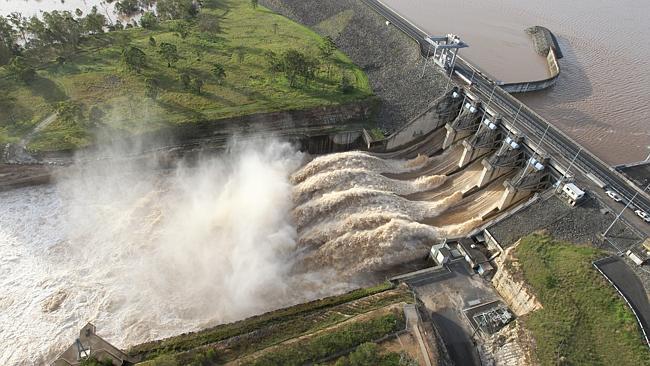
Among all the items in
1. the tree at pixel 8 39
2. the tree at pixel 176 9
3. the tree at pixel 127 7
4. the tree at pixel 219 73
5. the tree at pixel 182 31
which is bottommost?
the tree at pixel 219 73

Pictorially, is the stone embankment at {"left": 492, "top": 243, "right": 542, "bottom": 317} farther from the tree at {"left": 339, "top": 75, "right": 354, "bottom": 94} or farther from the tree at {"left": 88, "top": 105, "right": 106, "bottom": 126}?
the tree at {"left": 88, "top": 105, "right": 106, "bottom": 126}

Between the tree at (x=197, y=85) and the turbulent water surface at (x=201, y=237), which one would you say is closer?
the turbulent water surface at (x=201, y=237)

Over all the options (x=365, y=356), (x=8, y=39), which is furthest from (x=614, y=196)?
(x=8, y=39)

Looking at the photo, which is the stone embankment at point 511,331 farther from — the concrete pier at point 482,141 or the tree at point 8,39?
the tree at point 8,39

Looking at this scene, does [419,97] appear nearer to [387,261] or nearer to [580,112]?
[580,112]

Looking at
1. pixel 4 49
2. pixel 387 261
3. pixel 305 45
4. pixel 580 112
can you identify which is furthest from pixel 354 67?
pixel 4 49

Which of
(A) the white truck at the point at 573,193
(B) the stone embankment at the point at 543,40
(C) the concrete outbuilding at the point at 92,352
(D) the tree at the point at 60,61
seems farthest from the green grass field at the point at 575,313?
(D) the tree at the point at 60,61
